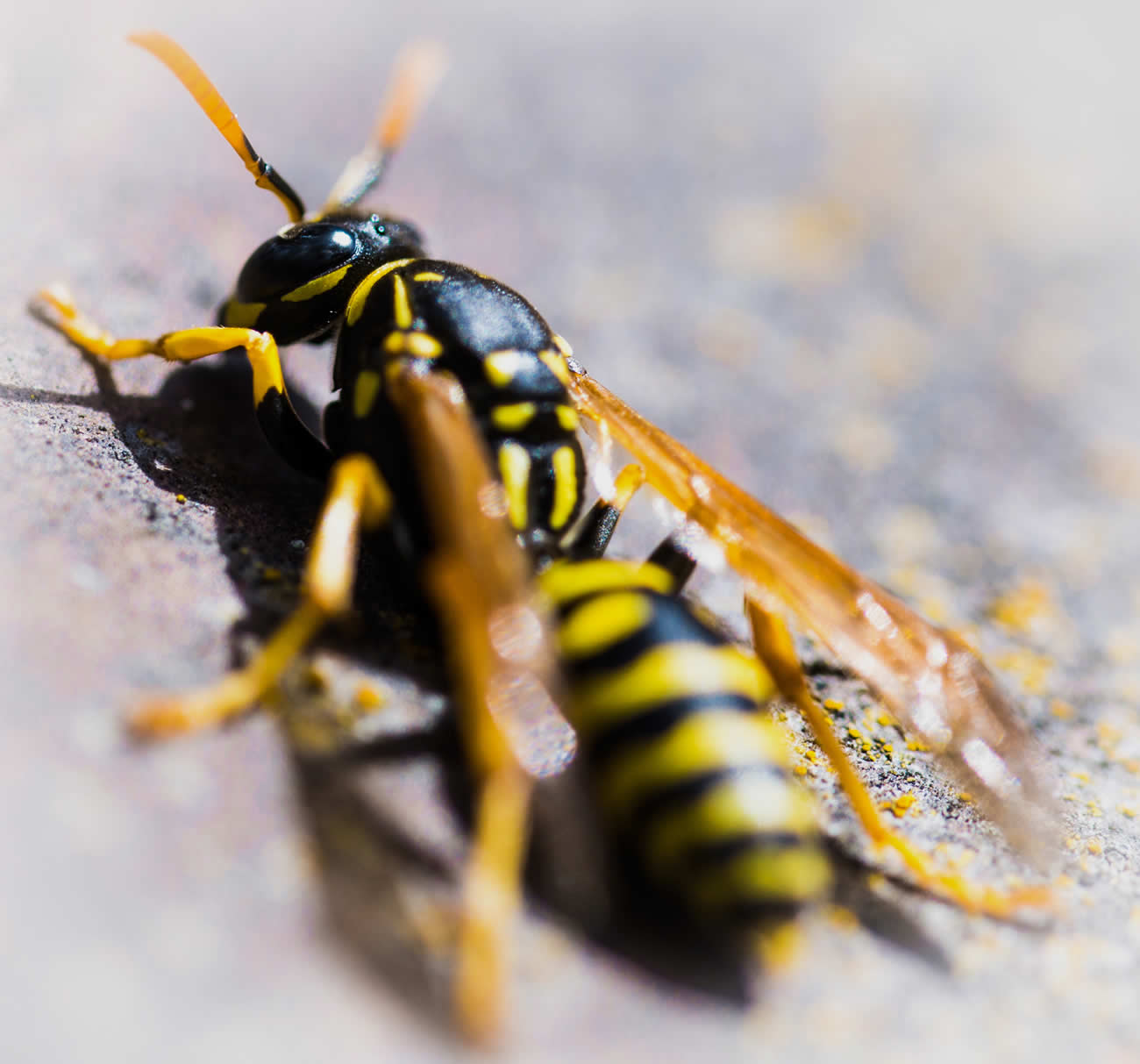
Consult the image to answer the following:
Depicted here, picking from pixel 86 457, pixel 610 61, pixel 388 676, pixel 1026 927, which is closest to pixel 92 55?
pixel 86 457

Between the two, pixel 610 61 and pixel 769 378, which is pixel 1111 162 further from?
pixel 769 378

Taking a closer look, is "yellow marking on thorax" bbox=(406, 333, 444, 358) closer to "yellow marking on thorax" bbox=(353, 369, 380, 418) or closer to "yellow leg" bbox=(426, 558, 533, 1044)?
"yellow marking on thorax" bbox=(353, 369, 380, 418)

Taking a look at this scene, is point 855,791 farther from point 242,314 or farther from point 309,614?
point 242,314

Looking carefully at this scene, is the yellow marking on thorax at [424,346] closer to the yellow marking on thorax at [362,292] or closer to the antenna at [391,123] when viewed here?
the yellow marking on thorax at [362,292]

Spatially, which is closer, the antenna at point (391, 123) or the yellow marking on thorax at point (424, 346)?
the yellow marking on thorax at point (424, 346)

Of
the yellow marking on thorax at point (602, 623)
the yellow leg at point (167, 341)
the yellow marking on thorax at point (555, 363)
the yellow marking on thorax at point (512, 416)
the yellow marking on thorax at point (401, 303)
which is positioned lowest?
the yellow leg at point (167, 341)

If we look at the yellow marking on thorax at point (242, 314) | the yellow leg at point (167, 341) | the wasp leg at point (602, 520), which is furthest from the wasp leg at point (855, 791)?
the yellow marking on thorax at point (242, 314)
